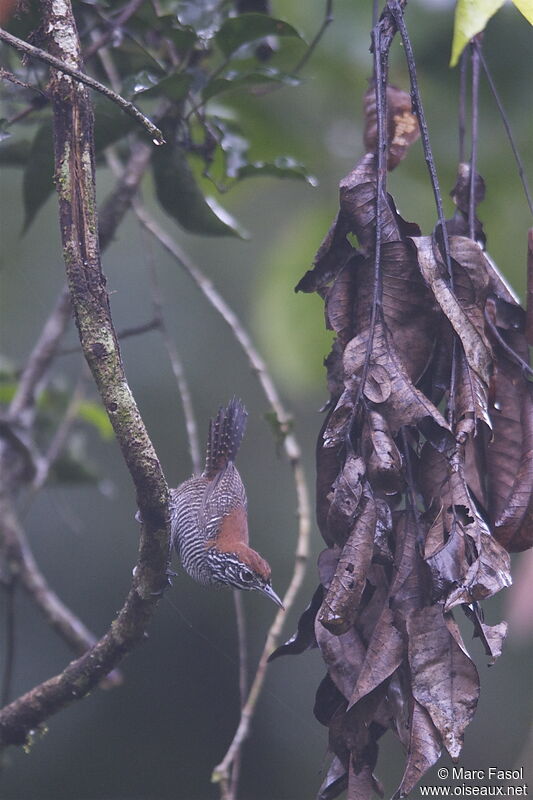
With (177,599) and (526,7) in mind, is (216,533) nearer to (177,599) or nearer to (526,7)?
(526,7)

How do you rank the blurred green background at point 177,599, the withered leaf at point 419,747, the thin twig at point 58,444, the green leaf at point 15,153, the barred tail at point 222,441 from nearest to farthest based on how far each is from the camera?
the withered leaf at point 419,747 < the green leaf at point 15,153 < the barred tail at point 222,441 < the thin twig at point 58,444 < the blurred green background at point 177,599

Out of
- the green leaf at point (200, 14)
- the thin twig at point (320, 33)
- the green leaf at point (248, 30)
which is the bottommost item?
the green leaf at point (248, 30)

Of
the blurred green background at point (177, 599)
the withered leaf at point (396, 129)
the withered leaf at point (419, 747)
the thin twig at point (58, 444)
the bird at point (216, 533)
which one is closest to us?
the withered leaf at point (419, 747)

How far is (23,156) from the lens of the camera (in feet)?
7.20

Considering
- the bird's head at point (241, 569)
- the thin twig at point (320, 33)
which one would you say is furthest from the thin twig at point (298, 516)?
the thin twig at point (320, 33)

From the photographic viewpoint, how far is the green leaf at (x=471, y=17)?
1344mm

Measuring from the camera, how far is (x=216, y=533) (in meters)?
2.35

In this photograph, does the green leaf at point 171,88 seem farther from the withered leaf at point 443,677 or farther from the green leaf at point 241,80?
the withered leaf at point 443,677

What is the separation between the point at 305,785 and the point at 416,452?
13.4ft

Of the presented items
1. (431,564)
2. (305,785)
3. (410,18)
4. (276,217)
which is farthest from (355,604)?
(276,217)

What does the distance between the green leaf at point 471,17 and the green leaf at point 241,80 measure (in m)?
0.78

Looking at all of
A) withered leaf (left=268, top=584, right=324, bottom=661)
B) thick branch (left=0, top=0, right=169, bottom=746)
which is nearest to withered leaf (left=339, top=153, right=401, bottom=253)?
thick branch (left=0, top=0, right=169, bottom=746)

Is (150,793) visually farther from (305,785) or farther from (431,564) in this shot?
(431,564)

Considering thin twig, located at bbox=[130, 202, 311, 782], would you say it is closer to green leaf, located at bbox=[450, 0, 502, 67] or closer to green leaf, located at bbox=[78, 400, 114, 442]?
green leaf, located at bbox=[78, 400, 114, 442]
